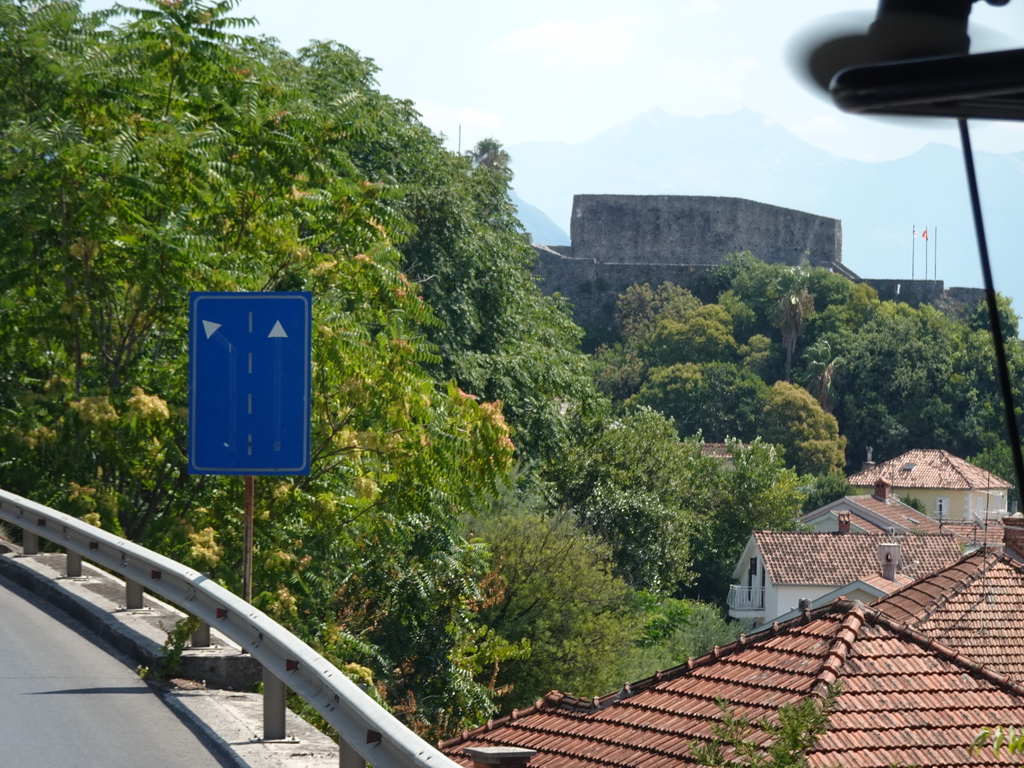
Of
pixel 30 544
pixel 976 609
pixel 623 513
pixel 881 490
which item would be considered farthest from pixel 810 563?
pixel 30 544

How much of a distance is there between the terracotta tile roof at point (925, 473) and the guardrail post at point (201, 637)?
6769 cm

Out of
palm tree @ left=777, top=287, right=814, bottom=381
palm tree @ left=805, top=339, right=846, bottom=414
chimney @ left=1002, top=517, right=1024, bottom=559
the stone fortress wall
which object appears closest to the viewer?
chimney @ left=1002, top=517, right=1024, bottom=559

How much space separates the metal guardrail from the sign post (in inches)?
19.2

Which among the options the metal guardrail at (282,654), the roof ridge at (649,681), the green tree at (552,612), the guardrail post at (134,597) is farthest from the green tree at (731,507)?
the metal guardrail at (282,654)

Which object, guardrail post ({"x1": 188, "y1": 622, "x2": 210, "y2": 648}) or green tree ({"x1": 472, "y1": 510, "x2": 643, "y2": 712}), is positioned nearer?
guardrail post ({"x1": 188, "y1": 622, "x2": 210, "y2": 648})

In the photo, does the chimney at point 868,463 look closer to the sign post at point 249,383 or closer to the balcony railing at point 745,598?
the balcony railing at point 745,598

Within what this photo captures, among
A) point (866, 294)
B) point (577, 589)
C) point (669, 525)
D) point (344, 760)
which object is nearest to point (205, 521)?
point (344, 760)

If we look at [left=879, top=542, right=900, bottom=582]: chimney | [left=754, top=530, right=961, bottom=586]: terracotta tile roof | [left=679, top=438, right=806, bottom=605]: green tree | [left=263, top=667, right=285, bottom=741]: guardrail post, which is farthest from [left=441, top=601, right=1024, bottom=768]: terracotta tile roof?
[left=679, top=438, right=806, bottom=605]: green tree

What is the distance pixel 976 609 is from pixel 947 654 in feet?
12.9

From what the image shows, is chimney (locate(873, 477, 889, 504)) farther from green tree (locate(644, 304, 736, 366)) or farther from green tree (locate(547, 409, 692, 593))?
green tree (locate(547, 409, 692, 593))

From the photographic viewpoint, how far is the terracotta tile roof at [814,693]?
41.1ft

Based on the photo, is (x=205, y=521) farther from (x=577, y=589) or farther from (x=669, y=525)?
(x=669, y=525)

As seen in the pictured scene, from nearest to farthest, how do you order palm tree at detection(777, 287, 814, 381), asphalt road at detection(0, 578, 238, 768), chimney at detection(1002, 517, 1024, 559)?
asphalt road at detection(0, 578, 238, 768), chimney at detection(1002, 517, 1024, 559), palm tree at detection(777, 287, 814, 381)

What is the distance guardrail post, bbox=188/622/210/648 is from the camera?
722 centimetres
